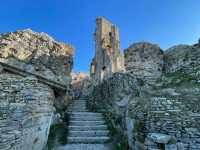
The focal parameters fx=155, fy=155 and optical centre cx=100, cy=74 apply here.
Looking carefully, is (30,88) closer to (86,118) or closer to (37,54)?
(37,54)

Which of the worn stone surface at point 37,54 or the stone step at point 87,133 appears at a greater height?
the worn stone surface at point 37,54

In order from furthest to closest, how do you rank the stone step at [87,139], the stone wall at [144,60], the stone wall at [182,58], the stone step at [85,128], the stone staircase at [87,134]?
the stone wall at [144,60] → the stone wall at [182,58] → the stone step at [85,128] → the stone step at [87,139] → the stone staircase at [87,134]

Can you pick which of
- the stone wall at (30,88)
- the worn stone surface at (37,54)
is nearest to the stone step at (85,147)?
the stone wall at (30,88)

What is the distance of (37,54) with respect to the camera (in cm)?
679

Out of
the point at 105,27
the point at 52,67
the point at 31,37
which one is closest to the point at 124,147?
the point at 52,67

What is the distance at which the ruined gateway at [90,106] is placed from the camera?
3.83m

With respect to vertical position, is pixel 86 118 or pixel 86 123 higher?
pixel 86 118

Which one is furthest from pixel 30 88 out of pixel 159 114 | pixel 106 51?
pixel 106 51

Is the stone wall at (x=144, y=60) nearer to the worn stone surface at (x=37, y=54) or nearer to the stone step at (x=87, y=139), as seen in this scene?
the worn stone surface at (x=37, y=54)

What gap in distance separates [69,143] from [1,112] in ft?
9.17

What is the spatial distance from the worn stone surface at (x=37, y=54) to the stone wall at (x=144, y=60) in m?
4.60

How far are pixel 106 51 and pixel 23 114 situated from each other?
1649 centimetres

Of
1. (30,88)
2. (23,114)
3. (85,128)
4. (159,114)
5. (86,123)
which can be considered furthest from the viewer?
(86,123)

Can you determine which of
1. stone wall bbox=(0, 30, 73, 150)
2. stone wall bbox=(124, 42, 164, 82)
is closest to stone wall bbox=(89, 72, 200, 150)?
Answer: stone wall bbox=(0, 30, 73, 150)
